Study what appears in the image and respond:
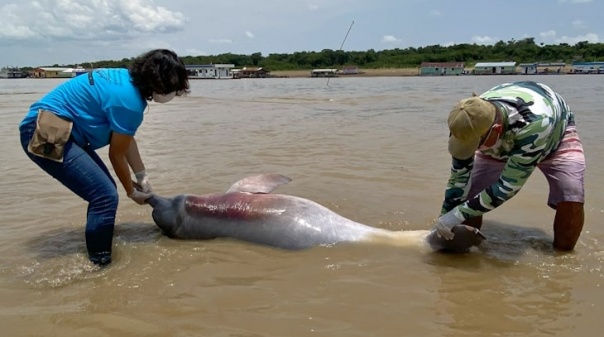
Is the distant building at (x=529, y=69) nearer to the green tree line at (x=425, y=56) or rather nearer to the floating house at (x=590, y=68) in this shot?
the floating house at (x=590, y=68)

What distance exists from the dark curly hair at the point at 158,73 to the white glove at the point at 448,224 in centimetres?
249

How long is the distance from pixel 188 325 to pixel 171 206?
7.29 ft

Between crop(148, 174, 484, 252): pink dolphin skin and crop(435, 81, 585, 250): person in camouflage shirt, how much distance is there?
553mm

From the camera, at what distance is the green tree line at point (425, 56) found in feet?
325

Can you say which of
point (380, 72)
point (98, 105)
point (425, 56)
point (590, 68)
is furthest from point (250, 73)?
point (98, 105)

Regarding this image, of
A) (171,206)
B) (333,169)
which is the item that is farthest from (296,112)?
(171,206)

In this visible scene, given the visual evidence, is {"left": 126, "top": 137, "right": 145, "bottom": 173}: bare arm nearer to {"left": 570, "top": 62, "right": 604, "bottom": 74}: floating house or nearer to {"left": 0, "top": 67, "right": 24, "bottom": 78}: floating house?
{"left": 570, "top": 62, "right": 604, "bottom": 74}: floating house

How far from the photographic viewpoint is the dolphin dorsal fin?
18.2 ft

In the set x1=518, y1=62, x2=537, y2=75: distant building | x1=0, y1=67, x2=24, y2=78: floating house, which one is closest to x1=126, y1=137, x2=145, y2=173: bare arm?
x1=518, y1=62, x2=537, y2=75: distant building

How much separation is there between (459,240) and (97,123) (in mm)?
3243

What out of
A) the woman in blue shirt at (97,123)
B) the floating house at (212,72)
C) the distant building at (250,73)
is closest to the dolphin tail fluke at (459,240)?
the woman in blue shirt at (97,123)

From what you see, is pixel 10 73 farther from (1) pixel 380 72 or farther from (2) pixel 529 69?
(2) pixel 529 69

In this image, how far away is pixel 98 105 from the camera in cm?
420

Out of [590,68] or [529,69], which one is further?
[529,69]
